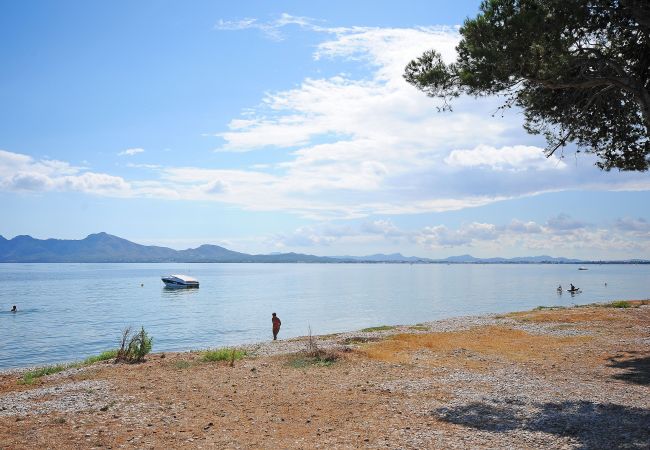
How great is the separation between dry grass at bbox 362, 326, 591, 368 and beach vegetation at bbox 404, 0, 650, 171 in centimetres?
881

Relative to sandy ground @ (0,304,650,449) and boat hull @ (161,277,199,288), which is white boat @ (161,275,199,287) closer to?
boat hull @ (161,277,199,288)

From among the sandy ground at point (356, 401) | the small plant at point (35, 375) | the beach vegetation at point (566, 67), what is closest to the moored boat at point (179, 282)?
the small plant at point (35, 375)

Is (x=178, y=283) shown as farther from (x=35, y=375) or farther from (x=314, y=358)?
A: (x=314, y=358)

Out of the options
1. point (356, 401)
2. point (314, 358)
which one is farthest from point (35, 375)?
point (356, 401)

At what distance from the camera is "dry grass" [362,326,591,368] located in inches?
813

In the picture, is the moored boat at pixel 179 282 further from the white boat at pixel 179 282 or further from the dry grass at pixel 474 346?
the dry grass at pixel 474 346

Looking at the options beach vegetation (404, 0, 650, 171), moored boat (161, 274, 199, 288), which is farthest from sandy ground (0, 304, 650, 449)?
moored boat (161, 274, 199, 288)

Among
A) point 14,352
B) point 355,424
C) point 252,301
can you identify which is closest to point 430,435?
point 355,424

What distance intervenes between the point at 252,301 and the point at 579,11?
78.3m

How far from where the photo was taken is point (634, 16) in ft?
46.3

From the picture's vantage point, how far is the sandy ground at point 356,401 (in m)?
10.8

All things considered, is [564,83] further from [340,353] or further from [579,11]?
[340,353]

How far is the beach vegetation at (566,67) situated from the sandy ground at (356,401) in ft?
Result: 27.2

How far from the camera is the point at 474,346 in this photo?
77.2 feet
